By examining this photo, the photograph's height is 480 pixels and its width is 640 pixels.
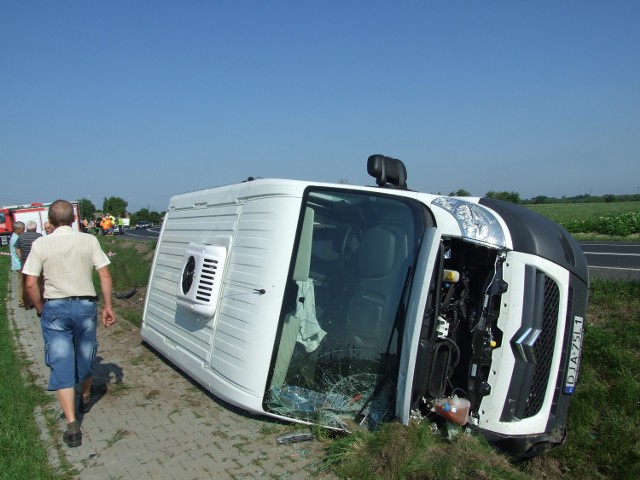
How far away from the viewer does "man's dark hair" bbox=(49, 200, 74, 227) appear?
4309mm

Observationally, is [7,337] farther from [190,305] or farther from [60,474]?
[60,474]

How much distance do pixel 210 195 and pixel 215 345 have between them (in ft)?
5.45

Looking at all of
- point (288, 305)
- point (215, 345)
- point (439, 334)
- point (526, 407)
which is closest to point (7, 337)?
point (215, 345)

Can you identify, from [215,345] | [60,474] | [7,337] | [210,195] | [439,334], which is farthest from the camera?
[7,337]

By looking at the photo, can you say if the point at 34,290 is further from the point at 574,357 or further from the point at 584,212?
the point at 584,212

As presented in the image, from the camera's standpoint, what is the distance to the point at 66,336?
4.32 metres

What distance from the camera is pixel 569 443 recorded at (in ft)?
14.3

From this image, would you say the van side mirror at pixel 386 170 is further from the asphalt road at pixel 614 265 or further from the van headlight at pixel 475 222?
the asphalt road at pixel 614 265

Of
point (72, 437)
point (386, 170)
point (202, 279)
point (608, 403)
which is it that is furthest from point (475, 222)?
point (72, 437)

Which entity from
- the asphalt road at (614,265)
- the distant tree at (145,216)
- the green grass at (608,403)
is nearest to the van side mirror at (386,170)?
the green grass at (608,403)

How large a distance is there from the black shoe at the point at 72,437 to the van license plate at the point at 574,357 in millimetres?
3604

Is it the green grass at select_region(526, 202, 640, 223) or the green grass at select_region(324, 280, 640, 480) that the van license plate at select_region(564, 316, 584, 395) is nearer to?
the green grass at select_region(324, 280, 640, 480)

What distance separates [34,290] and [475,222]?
11.2 ft

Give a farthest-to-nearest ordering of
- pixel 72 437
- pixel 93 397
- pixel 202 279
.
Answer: pixel 93 397
pixel 202 279
pixel 72 437
